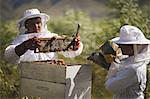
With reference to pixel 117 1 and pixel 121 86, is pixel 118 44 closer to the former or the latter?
pixel 121 86

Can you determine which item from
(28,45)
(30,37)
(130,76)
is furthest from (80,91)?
(30,37)

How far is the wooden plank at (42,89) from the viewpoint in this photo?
4.50 meters

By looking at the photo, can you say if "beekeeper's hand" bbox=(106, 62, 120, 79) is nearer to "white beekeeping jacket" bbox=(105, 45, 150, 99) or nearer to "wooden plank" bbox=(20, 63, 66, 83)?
"white beekeeping jacket" bbox=(105, 45, 150, 99)

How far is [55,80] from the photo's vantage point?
14.8 feet

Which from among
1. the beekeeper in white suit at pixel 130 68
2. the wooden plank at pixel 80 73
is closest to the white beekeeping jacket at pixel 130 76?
the beekeeper in white suit at pixel 130 68

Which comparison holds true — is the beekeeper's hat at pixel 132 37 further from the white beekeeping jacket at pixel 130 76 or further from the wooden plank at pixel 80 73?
the wooden plank at pixel 80 73

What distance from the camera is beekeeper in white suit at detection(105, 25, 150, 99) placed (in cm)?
439

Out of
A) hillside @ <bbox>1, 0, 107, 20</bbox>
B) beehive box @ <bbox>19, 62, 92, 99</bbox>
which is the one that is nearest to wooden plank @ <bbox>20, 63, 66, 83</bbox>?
beehive box @ <bbox>19, 62, 92, 99</bbox>

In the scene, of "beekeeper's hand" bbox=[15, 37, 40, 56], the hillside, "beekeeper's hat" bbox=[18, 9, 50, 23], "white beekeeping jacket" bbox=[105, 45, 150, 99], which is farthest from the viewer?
the hillside

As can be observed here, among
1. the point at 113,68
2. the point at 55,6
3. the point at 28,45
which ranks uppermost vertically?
the point at 28,45

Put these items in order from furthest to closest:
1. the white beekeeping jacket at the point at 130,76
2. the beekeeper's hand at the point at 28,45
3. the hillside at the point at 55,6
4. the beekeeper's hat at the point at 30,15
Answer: the hillside at the point at 55,6
the beekeeper's hat at the point at 30,15
the beekeeper's hand at the point at 28,45
the white beekeeping jacket at the point at 130,76

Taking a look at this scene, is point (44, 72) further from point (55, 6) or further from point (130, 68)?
point (55, 6)

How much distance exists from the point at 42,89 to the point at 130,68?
3.16 feet

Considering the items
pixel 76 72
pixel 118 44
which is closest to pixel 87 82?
pixel 76 72
